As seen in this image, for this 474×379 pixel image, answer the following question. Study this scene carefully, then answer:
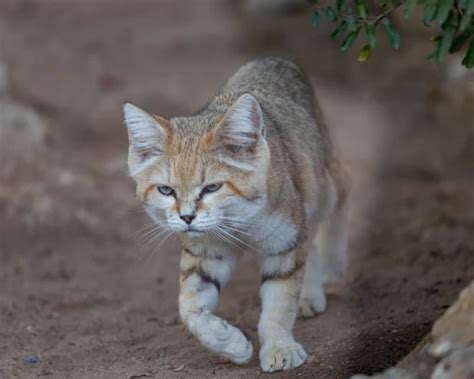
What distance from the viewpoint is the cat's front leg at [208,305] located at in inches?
186

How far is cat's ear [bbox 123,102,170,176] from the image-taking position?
4.77 meters

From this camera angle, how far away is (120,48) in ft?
40.3

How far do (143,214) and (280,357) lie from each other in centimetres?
360

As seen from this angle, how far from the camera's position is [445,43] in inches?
188

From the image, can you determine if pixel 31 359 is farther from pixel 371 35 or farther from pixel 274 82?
pixel 371 35

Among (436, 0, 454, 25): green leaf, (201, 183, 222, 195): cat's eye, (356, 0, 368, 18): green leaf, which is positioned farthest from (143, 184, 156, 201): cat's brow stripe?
(436, 0, 454, 25): green leaf

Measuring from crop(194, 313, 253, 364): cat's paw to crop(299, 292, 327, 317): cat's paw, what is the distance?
3.31 ft

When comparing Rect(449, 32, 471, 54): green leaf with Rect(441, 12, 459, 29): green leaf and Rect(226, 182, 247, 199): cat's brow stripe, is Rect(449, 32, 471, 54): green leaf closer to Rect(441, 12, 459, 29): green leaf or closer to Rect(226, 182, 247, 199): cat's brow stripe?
Rect(441, 12, 459, 29): green leaf

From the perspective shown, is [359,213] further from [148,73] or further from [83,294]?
[148,73]

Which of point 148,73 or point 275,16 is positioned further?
point 275,16

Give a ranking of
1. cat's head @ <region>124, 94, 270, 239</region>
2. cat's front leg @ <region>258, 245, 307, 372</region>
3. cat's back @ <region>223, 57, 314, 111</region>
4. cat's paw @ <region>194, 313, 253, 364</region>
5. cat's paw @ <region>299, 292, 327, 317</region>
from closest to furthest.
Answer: cat's head @ <region>124, 94, 270, 239</region>
cat's paw @ <region>194, 313, 253, 364</region>
cat's front leg @ <region>258, 245, 307, 372</region>
cat's back @ <region>223, 57, 314, 111</region>
cat's paw @ <region>299, 292, 327, 317</region>

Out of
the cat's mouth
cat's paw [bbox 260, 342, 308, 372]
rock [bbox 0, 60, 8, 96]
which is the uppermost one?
the cat's mouth

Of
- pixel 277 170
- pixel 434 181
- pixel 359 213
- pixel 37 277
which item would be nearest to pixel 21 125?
pixel 37 277

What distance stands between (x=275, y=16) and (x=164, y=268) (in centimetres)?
631
